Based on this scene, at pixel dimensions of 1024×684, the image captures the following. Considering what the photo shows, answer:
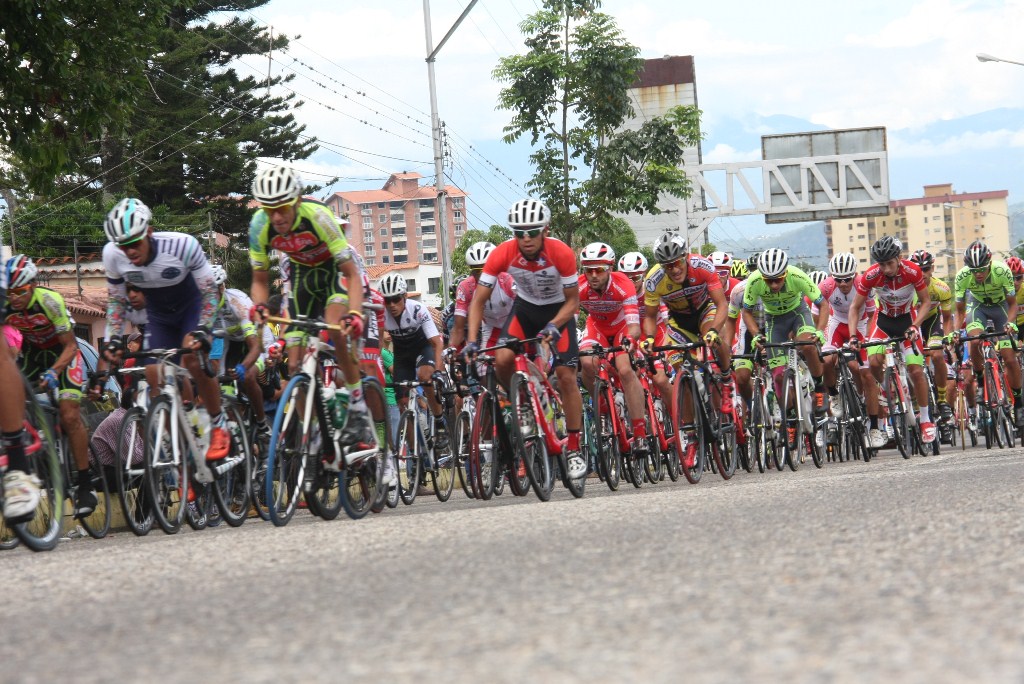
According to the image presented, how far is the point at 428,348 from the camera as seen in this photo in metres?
14.0

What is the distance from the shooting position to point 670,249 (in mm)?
13367

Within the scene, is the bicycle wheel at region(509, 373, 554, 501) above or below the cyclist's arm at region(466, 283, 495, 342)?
below

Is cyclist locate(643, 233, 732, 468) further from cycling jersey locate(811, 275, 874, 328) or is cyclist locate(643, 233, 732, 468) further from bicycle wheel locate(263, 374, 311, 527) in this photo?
bicycle wheel locate(263, 374, 311, 527)

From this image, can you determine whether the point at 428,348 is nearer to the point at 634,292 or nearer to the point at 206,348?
the point at 634,292

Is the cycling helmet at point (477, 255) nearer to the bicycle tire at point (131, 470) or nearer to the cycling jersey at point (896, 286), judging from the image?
the cycling jersey at point (896, 286)

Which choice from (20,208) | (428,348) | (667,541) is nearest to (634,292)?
(428,348)

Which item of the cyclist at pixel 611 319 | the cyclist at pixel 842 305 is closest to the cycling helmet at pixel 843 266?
the cyclist at pixel 842 305

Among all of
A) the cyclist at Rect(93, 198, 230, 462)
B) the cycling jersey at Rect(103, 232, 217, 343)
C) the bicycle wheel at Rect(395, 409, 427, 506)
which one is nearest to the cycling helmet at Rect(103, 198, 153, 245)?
the cyclist at Rect(93, 198, 230, 462)

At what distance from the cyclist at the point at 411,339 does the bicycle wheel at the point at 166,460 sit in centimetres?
447

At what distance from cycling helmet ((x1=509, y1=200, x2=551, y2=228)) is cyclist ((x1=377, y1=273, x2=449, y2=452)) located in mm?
3035

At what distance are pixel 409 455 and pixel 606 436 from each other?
164 centimetres

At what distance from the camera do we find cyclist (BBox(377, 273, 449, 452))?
13.8 m

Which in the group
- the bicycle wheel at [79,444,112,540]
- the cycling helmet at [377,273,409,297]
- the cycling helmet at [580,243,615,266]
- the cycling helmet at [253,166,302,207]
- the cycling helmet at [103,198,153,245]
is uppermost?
the cycling helmet at [253,166,302,207]

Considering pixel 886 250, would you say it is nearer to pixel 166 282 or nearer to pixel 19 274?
pixel 166 282
